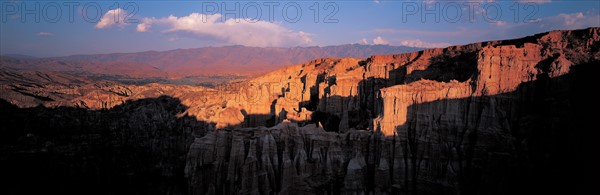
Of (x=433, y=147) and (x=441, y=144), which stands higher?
(x=441, y=144)

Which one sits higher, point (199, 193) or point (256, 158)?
point (256, 158)

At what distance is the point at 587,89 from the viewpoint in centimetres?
2011

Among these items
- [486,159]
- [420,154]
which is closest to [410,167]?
[420,154]

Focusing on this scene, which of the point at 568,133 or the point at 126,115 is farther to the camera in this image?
the point at 126,115

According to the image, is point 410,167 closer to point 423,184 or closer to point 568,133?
point 423,184

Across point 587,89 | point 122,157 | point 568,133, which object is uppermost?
point 587,89

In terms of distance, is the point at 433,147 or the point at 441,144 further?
the point at 441,144

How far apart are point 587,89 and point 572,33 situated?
11622 mm

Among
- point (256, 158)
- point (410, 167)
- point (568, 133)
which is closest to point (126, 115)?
point (256, 158)

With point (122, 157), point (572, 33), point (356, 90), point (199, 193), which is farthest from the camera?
point (356, 90)

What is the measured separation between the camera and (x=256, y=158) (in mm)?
20375

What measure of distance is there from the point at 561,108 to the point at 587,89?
5.49ft

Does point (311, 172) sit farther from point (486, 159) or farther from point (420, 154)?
point (486, 159)

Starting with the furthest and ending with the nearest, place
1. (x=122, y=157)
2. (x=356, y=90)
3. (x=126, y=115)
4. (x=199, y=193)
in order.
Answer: (x=126, y=115) < (x=356, y=90) < (x=122, y=157) < (x=199, y=193)
